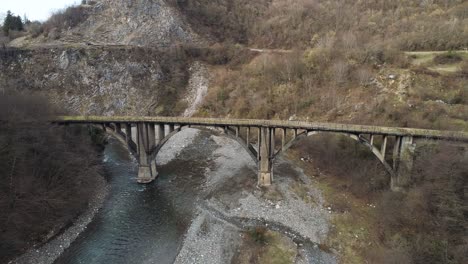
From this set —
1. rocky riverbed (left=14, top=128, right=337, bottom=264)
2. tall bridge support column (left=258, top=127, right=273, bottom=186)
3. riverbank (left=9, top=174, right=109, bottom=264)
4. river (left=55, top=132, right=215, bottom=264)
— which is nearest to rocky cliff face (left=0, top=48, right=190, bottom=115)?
river (left=55, top=132, right=215, bottom=264)

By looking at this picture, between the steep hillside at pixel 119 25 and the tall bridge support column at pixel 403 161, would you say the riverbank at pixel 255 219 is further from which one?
the steep hillside at pixel 119 25

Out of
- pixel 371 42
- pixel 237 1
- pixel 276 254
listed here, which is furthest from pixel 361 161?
pixel 237 1

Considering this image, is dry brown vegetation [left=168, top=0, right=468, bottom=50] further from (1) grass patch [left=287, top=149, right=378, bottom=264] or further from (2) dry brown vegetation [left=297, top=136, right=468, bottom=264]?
(1) grass patch [left=287, top=149, right=378, bottom=264]

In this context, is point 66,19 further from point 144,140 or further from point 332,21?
point 332,21

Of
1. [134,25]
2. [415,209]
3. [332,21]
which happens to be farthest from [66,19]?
[415,209]

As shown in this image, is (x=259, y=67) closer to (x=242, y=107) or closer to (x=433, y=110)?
(x=242, y=107)

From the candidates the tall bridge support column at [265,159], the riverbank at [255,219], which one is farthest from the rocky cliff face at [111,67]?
the tall bridge support column at [265,159]
